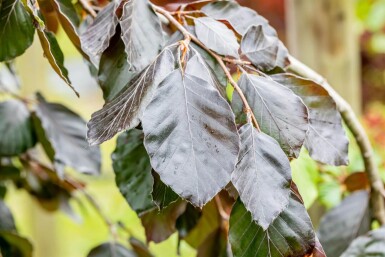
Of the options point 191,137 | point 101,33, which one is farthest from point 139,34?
point 191,137

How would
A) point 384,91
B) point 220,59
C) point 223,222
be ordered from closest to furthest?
point 220,59
point 223,222
point 384,91

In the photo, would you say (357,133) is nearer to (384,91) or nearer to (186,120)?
(186,120)

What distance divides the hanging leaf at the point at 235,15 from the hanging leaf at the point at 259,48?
0.16 feet

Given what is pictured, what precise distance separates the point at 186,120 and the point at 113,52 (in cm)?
16

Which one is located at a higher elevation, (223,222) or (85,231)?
(223,222)

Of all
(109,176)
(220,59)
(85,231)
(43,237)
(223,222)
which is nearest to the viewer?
(220,59)

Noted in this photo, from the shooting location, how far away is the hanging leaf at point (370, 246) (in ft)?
2.23

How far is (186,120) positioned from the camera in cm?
47

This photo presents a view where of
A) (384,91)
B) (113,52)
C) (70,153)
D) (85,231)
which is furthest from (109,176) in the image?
(113,52)

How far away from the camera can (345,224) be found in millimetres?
821

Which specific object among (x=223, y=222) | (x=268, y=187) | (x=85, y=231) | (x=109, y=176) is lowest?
(x=85, y=231)

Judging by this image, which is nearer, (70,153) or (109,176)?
(70,153)

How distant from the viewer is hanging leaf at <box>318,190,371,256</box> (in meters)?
0.81

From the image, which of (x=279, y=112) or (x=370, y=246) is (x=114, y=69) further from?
(x=370, y=246)
